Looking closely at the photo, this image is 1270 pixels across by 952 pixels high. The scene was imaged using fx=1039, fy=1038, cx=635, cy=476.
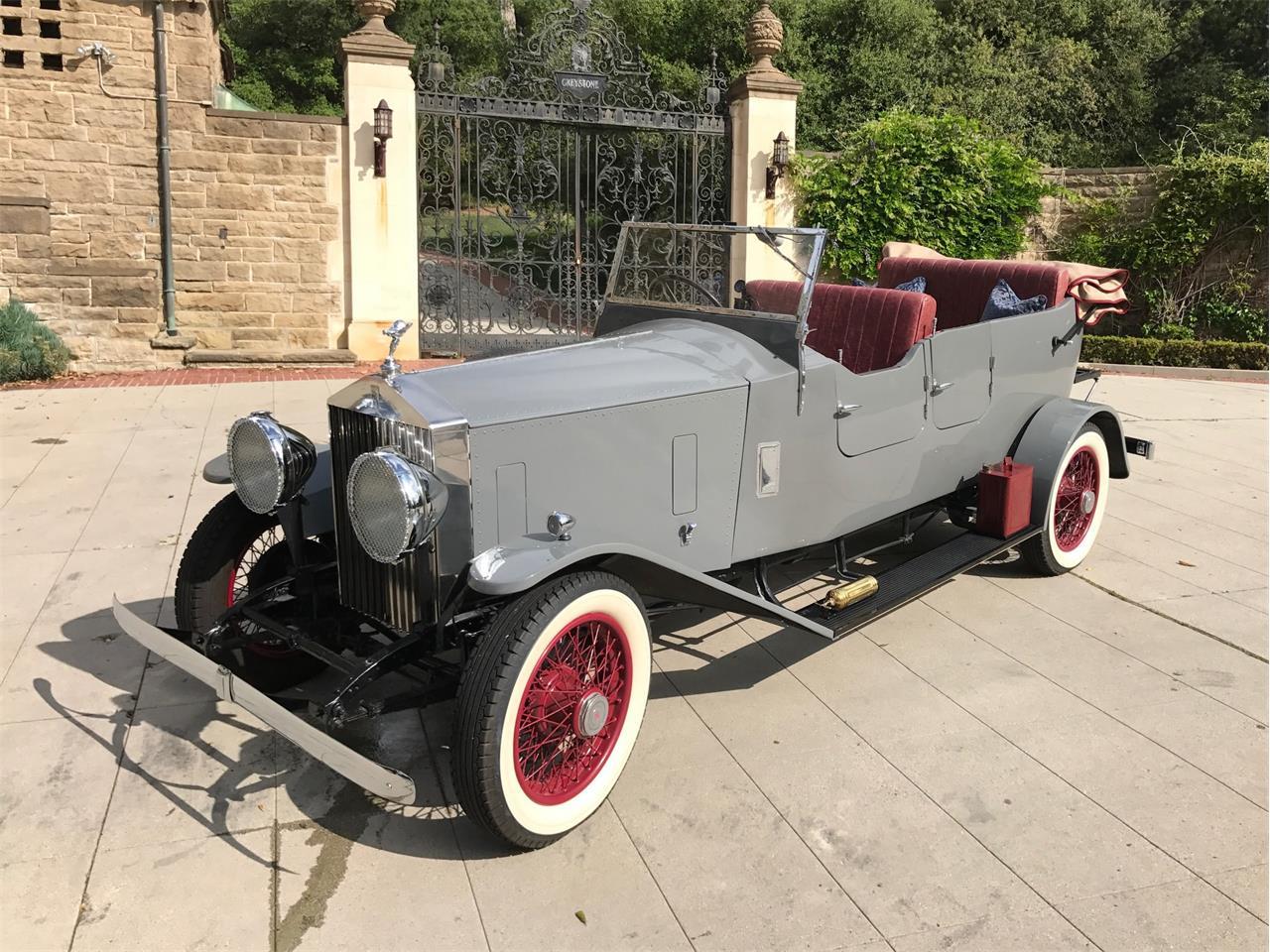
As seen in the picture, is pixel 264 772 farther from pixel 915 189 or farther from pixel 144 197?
pixel 915 189

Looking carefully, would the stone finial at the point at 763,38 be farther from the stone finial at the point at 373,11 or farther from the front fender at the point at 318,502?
the front fender at the point at 318,502

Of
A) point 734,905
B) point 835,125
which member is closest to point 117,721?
point 734,905

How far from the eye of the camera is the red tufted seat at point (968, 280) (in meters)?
5.02

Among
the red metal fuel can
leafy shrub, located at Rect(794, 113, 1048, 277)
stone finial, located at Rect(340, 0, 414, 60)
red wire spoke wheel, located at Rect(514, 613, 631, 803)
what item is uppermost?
stone finial, located at Rect(340, 0, 414, 60)

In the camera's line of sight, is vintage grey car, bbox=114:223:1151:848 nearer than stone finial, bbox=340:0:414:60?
Yes

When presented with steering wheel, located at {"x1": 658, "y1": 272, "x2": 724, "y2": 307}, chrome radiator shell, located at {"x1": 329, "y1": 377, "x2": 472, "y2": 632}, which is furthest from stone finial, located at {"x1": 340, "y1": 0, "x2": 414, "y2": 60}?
chrome radiator shell, located at {"x1": 329, "y1": 377, "x2": 472, "y2": 632}

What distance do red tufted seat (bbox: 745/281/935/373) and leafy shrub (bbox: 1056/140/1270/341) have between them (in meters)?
9.49

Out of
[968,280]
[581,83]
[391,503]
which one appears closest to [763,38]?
[581,83]

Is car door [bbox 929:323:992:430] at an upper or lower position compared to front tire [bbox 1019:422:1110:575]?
upper

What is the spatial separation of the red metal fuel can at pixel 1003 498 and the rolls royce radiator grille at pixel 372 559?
260cm

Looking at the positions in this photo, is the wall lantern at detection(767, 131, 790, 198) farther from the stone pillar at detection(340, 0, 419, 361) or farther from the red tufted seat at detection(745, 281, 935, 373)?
A: the red tufted seat at detection(745, 281, 935, 373)

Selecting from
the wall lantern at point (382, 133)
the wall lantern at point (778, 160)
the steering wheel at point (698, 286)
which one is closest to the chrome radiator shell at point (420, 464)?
the steering wheel at point (698, 286)

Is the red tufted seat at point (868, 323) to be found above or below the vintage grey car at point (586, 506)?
above

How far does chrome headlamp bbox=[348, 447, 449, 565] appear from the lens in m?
2.61
